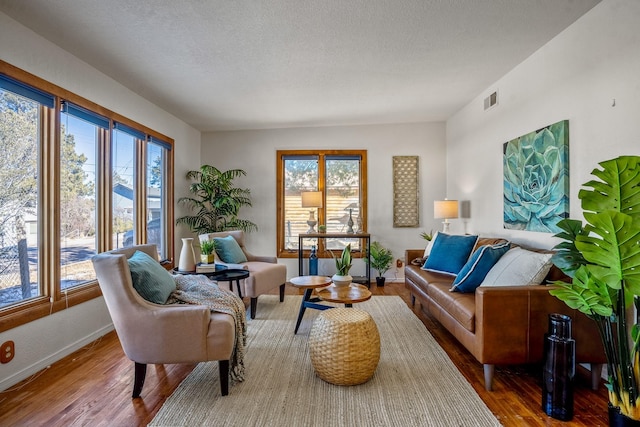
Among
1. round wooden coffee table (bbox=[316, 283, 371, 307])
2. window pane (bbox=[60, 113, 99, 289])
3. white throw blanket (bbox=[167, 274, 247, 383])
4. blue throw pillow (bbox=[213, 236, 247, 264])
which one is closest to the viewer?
white throw blanket (bbox=[167, 274, 247, 383])

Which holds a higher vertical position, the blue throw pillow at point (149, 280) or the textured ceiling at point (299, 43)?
the textured ceiling at point (299, 43)

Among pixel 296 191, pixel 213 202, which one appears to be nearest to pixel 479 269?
pixel 296 191

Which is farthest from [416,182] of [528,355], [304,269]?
[528,355]

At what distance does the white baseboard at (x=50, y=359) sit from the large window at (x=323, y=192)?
9.13 ft

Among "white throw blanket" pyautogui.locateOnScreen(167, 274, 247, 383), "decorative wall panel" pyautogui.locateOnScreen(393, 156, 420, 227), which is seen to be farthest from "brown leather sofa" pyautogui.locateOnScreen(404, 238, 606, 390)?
"decorative wall panel" pyautogui.locateOnScreen(393, 156, 420, 227)

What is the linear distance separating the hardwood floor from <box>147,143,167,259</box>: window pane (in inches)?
72.5

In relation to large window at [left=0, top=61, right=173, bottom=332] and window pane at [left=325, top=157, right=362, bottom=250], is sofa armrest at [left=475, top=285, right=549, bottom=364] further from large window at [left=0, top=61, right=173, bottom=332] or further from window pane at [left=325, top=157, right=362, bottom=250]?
window pane at [left=325, top=157, right=362, bottom=250]

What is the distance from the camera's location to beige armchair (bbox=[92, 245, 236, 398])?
189 cm

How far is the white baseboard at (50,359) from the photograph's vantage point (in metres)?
2.13

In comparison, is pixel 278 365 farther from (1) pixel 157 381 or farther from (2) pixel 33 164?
(2) pixel 33 164

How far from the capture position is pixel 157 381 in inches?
86.0

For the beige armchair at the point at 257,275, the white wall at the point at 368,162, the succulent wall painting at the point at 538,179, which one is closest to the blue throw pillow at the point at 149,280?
the beige armchair at the point at 257,275

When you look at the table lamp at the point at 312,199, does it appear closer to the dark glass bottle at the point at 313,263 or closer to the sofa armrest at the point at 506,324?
the dark glass bottle at the point at 313,263

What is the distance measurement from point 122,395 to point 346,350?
1423 mm
